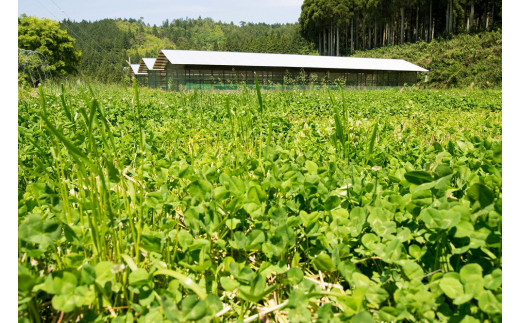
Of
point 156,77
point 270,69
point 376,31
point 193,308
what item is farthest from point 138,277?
point 376,31

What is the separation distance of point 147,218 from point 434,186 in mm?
939

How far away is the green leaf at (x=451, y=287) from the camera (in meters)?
0.83

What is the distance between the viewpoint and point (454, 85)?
3347 centimetres

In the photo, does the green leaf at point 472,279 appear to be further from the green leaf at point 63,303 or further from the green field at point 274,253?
the green leaf at point 63,303

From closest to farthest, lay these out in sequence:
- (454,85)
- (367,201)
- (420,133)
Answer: (367,201) < (420,133) < (454,85)

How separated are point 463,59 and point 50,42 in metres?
47.2

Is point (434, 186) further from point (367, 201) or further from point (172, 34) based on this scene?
point (172, 34)

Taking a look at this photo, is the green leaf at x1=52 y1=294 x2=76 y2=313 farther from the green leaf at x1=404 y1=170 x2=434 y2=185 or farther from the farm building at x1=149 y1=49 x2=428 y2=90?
the farm building at x1=149 y1=49 x2=428 y2=90

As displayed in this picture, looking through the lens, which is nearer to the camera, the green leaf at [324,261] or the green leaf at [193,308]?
the green leaf at [193,308]

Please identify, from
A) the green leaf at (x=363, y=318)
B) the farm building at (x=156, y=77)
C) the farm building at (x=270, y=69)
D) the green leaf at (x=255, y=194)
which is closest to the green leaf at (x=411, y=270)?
the green leaf at (x=363, y=318)

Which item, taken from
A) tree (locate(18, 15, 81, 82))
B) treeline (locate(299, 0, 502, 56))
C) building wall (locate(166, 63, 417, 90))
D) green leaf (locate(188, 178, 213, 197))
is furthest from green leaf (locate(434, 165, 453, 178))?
tree (locate(18, 15, 81, 82))

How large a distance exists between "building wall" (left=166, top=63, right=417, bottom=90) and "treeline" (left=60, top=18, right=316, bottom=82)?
112ft

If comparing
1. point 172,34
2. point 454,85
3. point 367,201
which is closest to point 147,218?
point 367,201

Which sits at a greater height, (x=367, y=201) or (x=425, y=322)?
(x=367, y=201)
